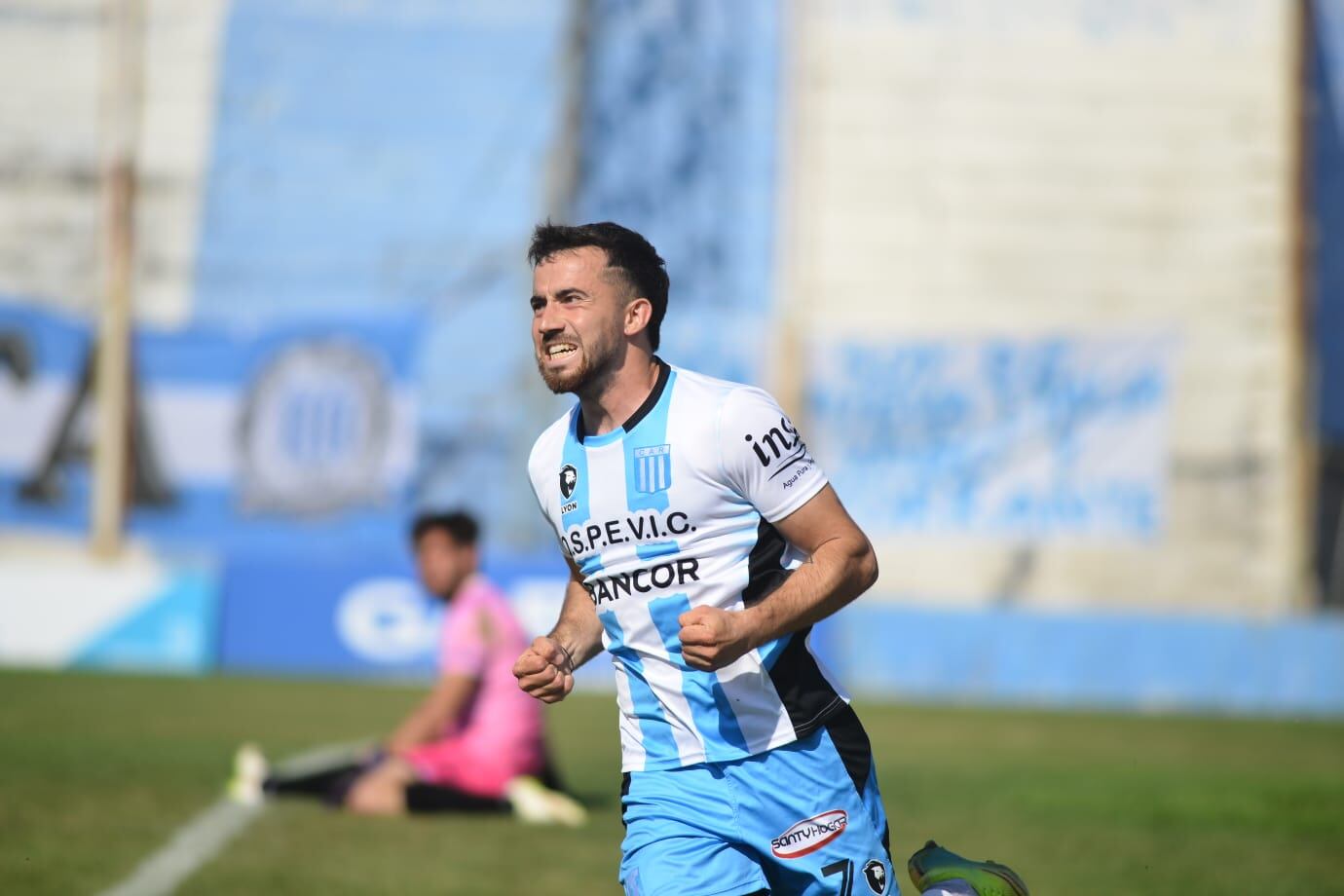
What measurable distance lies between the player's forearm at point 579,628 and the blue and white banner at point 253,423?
2042 centimetres

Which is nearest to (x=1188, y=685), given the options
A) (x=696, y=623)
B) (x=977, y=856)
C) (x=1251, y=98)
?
(x=1251, y=98)

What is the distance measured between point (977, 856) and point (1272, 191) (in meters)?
21.5

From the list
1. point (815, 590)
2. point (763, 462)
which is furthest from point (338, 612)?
point (815, 590)

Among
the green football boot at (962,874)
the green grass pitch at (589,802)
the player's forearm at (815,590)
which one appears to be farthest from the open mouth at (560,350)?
the green grass pitch at (589,802)

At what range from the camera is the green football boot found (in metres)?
4.93

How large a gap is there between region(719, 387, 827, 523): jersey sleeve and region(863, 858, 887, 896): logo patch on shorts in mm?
963

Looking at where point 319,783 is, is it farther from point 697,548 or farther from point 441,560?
point 697,548

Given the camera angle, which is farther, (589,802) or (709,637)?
(589,802)

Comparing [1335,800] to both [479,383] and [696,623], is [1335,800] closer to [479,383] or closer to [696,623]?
[696,623]

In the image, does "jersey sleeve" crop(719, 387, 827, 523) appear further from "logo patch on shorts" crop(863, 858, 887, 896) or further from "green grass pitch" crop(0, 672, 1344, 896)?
"green grass pitch" crop(0, 672, 1344, 896)

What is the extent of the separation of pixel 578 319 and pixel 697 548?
27.2 inches

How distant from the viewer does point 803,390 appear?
1036 inches

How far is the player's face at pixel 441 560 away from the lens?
9.51 meters

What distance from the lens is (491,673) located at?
9969 millimetres
